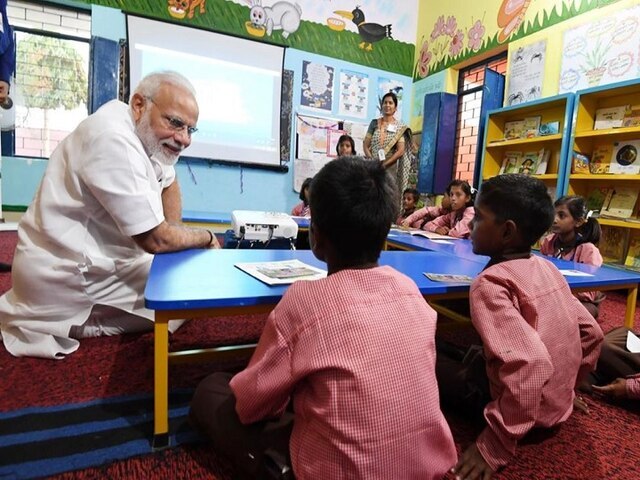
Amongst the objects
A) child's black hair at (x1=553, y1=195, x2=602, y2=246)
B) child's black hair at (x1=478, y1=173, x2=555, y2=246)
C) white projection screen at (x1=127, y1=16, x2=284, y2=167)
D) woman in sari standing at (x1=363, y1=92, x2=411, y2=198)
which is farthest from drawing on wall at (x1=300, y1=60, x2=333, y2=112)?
child's black hair at (x1=478, y1=173, x2=555, y2=246)

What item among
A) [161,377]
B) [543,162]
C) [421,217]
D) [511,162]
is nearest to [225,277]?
[161,377]

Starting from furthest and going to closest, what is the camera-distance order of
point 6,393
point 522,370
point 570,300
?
point 6,393
point 570,300
point 522,370

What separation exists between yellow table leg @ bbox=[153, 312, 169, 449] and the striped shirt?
0.28m

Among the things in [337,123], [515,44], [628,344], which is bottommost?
[628,344]

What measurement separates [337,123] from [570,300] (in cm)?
492

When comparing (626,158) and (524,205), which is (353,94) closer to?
(626,158)

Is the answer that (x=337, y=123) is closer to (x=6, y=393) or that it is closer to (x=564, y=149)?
(x=564, y=149)

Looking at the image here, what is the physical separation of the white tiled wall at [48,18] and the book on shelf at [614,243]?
5767mm

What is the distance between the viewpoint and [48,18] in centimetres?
443

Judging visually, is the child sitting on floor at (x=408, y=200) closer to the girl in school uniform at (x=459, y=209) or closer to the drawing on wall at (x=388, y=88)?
the girl in school uniform at (x=459, y=209)

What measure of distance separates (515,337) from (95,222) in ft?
4.84

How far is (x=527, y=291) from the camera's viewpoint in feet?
3.36

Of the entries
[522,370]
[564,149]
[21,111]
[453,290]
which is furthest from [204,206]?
[522,370]

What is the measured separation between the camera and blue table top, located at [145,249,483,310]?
916mm
